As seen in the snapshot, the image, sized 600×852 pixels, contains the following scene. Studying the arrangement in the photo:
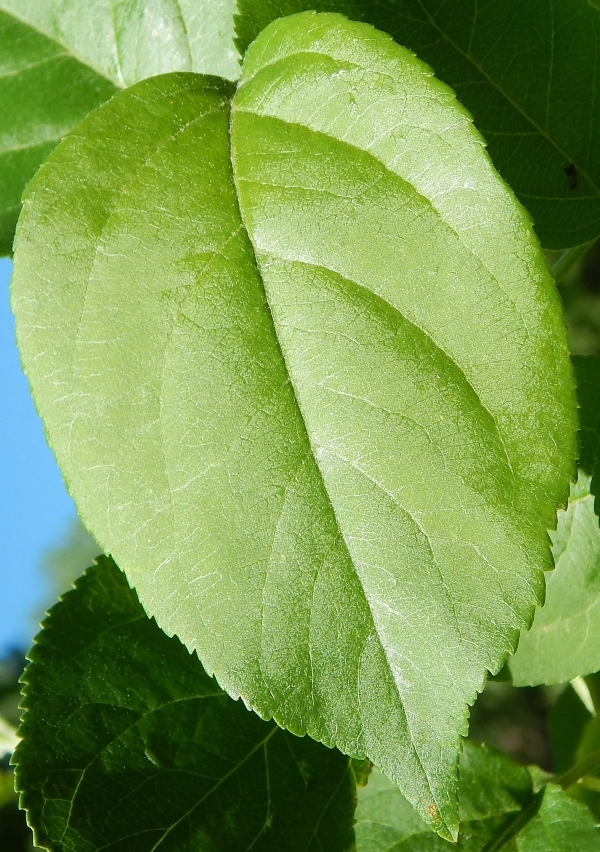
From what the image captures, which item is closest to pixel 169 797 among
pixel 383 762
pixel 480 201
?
pixel 383 762

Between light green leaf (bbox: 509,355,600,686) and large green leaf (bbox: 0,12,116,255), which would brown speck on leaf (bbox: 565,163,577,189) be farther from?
large green leaf (bbox: 0,12,116,255)

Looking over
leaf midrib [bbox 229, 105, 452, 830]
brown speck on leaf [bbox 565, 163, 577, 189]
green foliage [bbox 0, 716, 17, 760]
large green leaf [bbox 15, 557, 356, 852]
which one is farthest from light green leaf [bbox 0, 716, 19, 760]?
brown speck on leaf [bbox 565, 163, 577, 189]

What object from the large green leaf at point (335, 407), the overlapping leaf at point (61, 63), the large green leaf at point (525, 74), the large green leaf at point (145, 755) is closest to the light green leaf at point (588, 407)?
the large green leaf at point (525, 74)

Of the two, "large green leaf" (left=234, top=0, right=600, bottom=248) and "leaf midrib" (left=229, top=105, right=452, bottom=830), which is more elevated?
"large green leaf" (left=234, top=0, right=600, bottom=248)

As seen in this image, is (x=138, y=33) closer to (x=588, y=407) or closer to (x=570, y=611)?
(x=588, y=407)

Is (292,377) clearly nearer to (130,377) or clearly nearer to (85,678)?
(130,377)

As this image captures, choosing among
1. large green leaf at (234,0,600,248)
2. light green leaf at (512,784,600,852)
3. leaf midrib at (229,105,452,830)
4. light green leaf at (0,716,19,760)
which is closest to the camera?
leaf midrib at (229,105,452,830)
